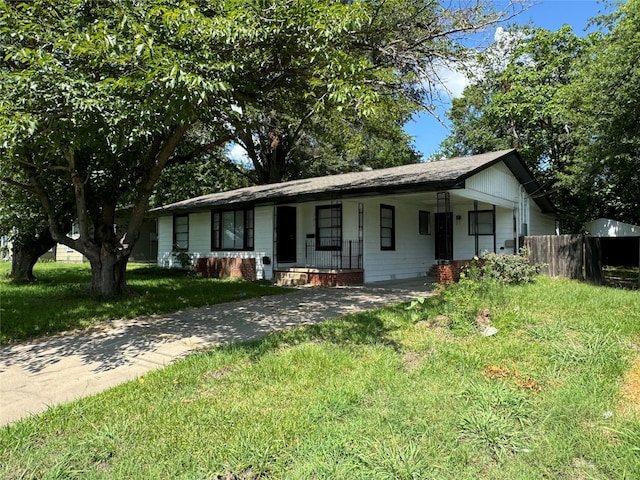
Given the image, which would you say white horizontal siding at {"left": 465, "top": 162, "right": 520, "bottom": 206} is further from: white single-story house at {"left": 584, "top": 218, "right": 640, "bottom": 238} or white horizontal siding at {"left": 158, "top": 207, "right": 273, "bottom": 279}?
white horizontal siding at {"left": 158, "top": 207, "right": 273, "bottom": 279}

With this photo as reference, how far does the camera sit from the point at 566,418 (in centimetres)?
315

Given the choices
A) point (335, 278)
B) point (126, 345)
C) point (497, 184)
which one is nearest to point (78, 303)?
point (126, 345)

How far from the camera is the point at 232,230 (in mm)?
15516

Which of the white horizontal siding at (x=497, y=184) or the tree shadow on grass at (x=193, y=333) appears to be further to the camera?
the white horizontal siding at (x=497, y=184)

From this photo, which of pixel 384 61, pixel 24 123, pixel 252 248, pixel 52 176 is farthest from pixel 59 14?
pixel 252 248

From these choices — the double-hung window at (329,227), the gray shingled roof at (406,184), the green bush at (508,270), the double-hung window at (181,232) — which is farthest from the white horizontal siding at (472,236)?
the double-hung window at (181,232)

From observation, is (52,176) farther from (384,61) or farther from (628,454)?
(628,454)

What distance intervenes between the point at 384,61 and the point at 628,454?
7.15 metres

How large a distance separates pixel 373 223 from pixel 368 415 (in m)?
10.3

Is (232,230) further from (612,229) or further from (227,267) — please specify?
(612,229)

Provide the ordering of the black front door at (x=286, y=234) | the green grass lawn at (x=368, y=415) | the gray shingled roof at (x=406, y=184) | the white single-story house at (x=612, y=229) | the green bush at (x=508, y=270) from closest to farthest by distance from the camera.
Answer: the green grass lawn at (x=368, y=415) → the green bush at (x=508, y=270) → the gray shingled roof at (x=406, y=184) → the black front door at (x=286, y=234) → the white single-story house at (x=612, y=229)

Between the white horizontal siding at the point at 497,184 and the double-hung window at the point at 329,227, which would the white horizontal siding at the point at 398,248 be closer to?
the double-hung window at the point at 329,227

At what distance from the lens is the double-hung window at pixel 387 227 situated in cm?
1356

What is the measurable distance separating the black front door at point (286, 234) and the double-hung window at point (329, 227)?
0.91 meters
